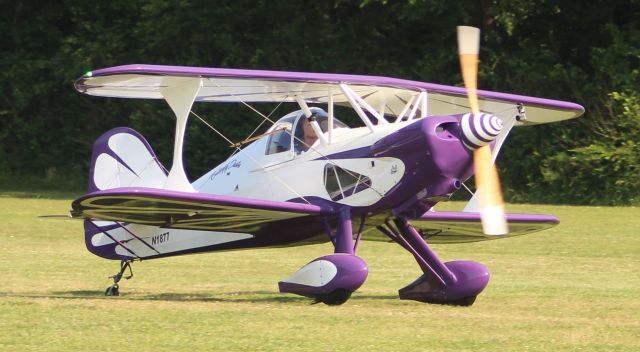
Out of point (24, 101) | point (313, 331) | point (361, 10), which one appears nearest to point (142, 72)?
point (313, 331)

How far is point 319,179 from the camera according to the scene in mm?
12312

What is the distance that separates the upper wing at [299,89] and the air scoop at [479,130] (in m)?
1.39

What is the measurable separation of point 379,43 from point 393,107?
60.9ft

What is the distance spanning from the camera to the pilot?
41.2 ft

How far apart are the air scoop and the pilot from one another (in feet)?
6.17

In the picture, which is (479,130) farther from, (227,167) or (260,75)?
(227,167)

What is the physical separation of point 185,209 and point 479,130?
2.95 meters

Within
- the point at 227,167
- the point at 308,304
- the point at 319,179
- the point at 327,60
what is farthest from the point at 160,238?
the point at 327,60

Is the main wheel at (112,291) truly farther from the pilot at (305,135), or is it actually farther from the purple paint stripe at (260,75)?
the pilot at (305,135)

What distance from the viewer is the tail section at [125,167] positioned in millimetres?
13641

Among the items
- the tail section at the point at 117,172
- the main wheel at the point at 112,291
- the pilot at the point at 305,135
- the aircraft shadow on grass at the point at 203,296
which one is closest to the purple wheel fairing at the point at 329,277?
the aircraft shadow on grass at the point at 203,296

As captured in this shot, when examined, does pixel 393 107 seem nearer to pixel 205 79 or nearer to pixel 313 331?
pixel 205 79

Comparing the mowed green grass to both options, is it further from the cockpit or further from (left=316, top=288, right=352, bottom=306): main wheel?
the cockpit

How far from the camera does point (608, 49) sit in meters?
28.7
